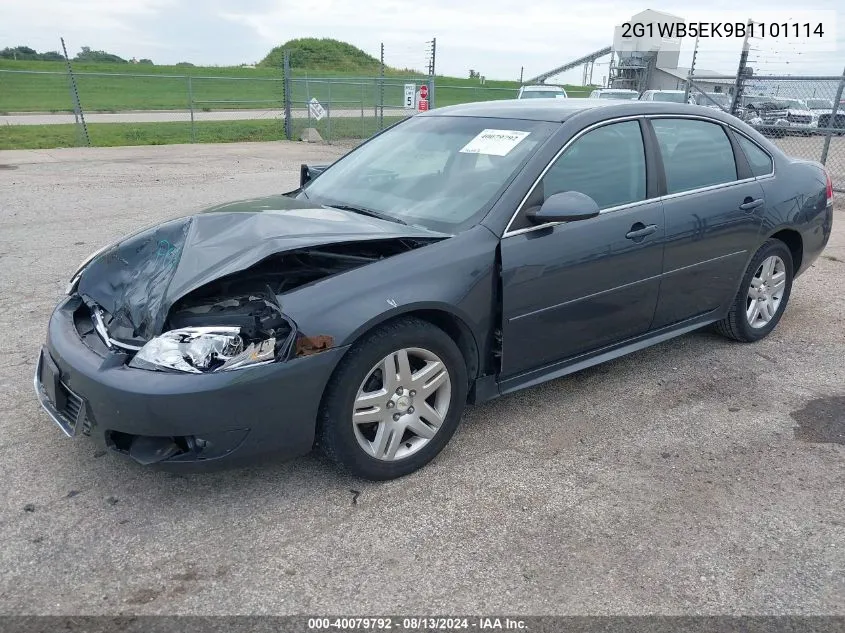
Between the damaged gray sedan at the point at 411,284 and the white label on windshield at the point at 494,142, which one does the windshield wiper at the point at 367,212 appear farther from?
the white label on windshield at the point at 494,142

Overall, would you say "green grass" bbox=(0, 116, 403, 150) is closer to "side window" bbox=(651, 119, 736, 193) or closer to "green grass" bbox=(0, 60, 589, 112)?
"green grass" bbox=(0, 60, 589, 112)

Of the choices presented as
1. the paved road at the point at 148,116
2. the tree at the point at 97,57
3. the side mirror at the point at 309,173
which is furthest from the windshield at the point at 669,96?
the tree at the point at 97,57

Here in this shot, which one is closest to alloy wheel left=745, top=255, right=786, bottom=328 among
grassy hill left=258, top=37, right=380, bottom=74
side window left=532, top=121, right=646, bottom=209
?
side window left=532, top=121, right=646, bottom=209

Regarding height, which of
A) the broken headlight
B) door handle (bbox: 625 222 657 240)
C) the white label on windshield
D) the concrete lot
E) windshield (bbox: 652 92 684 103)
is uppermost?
windshield (bbox: 652 92 684 103)

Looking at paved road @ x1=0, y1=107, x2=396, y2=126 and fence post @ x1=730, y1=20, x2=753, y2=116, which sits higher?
fence post @ x1=730, y1=20, x2=753, y2=116

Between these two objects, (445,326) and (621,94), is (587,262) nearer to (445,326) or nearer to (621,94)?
(445,326)

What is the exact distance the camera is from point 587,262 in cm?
355

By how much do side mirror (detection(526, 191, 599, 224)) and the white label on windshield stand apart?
0.45m

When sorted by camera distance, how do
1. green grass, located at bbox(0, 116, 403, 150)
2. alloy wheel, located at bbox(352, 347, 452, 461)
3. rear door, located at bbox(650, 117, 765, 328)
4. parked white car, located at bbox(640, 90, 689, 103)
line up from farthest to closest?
parked white car, located at bbox(640, 90, 689, 103) < green grass, located at bbox(0, 116, 403, 150) < rear door, located at bbox(650, 117, 765, 328) < alloy wheel, located at bbox(352, 347, 452, 461)

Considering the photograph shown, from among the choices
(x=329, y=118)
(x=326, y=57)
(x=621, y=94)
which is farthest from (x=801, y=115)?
(x=326, y=57)

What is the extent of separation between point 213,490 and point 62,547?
63 cm

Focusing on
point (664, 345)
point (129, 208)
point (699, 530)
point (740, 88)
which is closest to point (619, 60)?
point (740, 88)

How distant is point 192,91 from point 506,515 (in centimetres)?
2248

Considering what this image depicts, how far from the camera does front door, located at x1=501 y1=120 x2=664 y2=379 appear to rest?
336 centimetres
